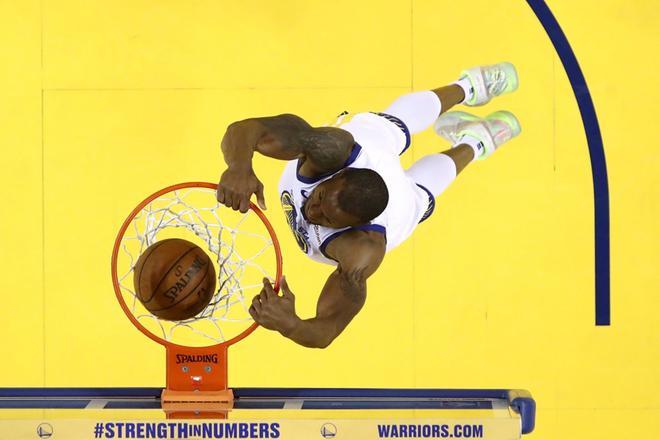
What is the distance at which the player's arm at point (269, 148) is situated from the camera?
11.6 ft

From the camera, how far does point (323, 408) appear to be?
13.0 ft

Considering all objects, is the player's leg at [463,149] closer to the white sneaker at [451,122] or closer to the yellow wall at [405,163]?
the white sneaker at [451,122]

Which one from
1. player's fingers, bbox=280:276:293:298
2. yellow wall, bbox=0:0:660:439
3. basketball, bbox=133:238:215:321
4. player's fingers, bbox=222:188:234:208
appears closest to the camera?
player's fingers, bbox=222:188:234:208

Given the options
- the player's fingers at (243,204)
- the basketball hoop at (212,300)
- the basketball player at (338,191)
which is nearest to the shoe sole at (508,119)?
the basketball player at (338,191)

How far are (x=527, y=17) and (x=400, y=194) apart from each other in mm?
2079

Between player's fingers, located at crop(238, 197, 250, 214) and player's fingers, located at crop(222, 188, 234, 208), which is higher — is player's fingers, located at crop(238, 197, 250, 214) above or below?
below

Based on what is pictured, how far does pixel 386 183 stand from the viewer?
13.8ft

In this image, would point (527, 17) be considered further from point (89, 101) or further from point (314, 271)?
point (89, 101)

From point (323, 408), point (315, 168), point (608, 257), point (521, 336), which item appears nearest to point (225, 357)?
point (323, 408)

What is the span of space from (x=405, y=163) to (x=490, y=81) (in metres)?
0.68

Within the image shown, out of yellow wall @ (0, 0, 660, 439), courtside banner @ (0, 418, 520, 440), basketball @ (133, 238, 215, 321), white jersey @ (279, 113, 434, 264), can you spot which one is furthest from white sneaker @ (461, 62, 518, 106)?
courtside banner @ (0, 418, 520, 440)

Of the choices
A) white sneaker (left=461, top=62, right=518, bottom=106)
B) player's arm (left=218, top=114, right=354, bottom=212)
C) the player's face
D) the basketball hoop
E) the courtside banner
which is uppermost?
white sneaker (left=461, top=62, right=518, bottom=106)

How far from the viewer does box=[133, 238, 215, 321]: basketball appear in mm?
3898

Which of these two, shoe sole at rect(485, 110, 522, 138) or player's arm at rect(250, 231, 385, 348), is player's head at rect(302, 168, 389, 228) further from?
shoe sole at rect(485, 110, 522, 138)
